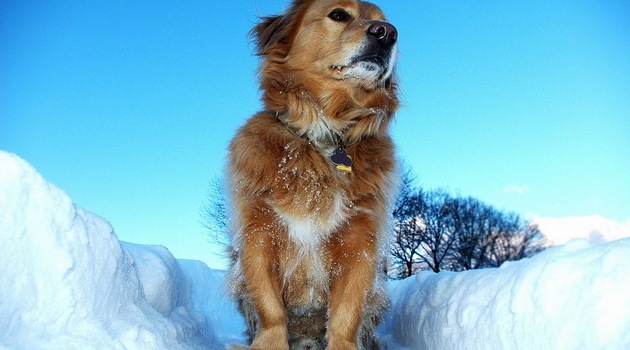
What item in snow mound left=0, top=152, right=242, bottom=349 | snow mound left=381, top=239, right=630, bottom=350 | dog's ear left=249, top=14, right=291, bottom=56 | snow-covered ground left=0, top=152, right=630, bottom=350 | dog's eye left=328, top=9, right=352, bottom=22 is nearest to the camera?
snow mound left=381, top=239, right=630, bottom=350

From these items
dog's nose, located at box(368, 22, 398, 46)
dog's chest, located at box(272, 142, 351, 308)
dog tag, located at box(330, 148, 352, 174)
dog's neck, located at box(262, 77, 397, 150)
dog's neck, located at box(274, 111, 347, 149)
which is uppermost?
dog's nose, located at box(368, 22, 398, 46)

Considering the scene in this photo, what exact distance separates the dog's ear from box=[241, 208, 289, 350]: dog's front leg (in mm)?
1483

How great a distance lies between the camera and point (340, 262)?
3898 millimetres

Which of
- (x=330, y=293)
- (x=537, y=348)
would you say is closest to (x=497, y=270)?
(x=537, y=348)

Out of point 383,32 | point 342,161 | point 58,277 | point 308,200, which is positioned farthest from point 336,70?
point 58,277

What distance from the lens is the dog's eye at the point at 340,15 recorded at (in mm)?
4262

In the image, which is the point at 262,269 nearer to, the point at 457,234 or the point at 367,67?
the point at 367,67

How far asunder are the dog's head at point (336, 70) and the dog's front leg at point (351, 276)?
30.8 inches

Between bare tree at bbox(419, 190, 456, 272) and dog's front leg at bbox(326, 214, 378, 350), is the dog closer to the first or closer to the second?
dog's front leg at bbox(326, 214, 378, 350)

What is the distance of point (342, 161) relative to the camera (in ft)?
12.8

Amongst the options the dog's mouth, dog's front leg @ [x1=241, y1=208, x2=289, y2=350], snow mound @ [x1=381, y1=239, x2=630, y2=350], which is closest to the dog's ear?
the dog's mouth

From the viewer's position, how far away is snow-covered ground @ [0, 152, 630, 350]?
2.50m

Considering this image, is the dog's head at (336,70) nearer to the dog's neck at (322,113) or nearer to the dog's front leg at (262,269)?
the dog's neck at (322,113)

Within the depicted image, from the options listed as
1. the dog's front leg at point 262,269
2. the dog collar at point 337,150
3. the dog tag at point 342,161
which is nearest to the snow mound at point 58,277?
the dog's front leg at point 262,269
